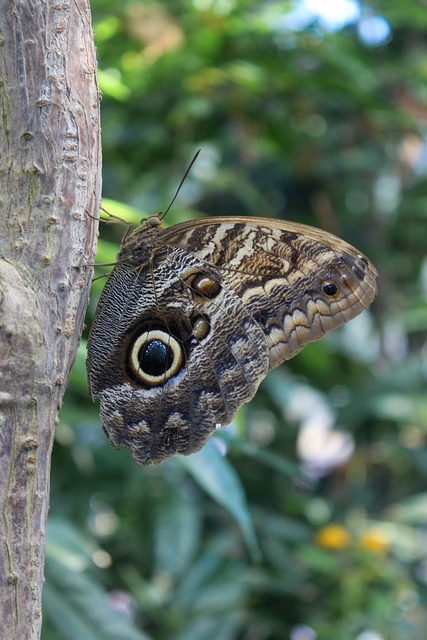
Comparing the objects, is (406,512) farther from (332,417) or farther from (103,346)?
(103,346)

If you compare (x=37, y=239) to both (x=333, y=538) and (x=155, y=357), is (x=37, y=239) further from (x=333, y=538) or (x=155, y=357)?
(x=333, y=538)

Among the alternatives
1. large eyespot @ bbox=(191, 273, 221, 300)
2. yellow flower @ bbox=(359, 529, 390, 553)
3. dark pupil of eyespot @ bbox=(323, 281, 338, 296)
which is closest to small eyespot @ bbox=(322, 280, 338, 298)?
dark pupil of eyespot @ bbox=(323, 281, 338, 296)

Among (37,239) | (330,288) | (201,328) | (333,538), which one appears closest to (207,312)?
(201,328)

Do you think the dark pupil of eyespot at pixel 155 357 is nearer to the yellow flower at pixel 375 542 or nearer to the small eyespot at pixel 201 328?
the small eyespot at pixel 201 328

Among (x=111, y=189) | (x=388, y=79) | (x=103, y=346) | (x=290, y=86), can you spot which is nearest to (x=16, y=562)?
(x=103, y=346)

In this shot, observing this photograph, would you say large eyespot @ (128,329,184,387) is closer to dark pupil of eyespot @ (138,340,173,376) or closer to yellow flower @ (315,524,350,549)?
dark pupil of eyespot @ (138,340,173,376)

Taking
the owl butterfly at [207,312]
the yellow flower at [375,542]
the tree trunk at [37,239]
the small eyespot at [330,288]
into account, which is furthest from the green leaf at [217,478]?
the yellow flower at [375,542]
